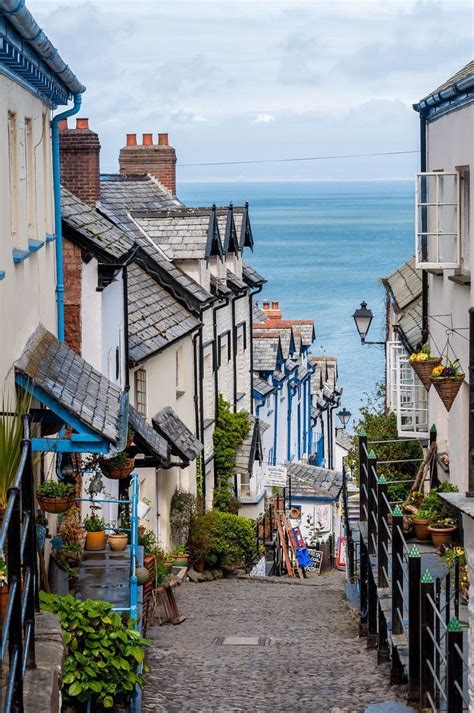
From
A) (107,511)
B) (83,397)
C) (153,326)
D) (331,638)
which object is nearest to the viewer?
(83,397)

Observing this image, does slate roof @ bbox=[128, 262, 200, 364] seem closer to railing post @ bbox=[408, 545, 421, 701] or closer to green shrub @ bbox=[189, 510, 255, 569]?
green shrub @ bbox=[189, 510, 255, 569]

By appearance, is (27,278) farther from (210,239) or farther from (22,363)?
(210,239)

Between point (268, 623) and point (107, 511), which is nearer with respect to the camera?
point (268, 623)

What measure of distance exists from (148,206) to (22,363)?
768 inches

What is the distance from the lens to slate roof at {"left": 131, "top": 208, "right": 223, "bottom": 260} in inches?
1099

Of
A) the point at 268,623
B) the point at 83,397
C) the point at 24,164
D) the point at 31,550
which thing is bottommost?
the point at 268,623

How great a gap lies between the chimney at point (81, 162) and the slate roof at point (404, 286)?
18.6 feet

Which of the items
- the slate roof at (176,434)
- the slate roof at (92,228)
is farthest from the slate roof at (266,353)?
the slate roof at (92,228)

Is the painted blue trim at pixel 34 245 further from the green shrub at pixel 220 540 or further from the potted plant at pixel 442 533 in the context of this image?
the green shrub at pixel 220 540

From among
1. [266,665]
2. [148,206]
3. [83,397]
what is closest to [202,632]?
[266,665]

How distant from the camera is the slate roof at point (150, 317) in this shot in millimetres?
22438

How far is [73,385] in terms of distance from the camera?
12422 millimetres

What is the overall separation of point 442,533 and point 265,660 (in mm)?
2735

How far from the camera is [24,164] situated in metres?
12.5
